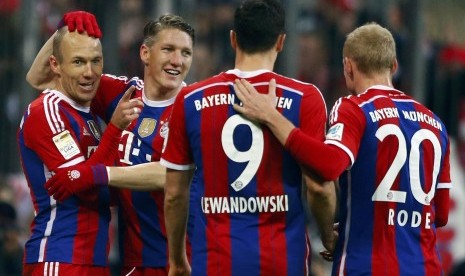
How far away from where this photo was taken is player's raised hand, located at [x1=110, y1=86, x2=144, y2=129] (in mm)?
7309

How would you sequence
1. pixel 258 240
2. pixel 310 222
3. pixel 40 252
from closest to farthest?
pixel 258 240, pixel 40 252, pixel 310 222

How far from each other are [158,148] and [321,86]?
15.9ft

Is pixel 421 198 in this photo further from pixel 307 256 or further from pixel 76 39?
pixel 76 39

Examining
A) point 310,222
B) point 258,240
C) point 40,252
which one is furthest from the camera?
point 310,222

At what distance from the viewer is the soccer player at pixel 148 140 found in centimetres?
762

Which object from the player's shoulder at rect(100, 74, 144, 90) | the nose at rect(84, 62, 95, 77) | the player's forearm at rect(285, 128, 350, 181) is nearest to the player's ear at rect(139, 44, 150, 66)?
the player's shoulder at rect(100, 74, 144, 90)

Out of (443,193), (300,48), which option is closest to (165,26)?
(443,193)

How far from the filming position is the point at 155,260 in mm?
7625

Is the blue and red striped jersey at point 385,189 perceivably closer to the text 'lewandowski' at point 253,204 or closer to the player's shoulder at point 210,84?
the text 'lewandowski' at point 253,204

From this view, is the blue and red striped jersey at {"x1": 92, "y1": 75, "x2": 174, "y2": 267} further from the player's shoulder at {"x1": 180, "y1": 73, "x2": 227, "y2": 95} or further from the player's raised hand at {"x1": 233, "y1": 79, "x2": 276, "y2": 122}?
the player's raised hand at {"x1": 233, "y1": 79, "x2": 276, "y2": 122}

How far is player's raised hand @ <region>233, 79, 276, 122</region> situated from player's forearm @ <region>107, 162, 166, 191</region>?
95cm

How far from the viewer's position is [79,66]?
754 centimetres

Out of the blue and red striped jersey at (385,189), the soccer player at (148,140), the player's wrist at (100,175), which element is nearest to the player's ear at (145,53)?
the soccer player at (148,140)

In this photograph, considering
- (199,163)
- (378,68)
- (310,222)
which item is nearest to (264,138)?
(199,163)
